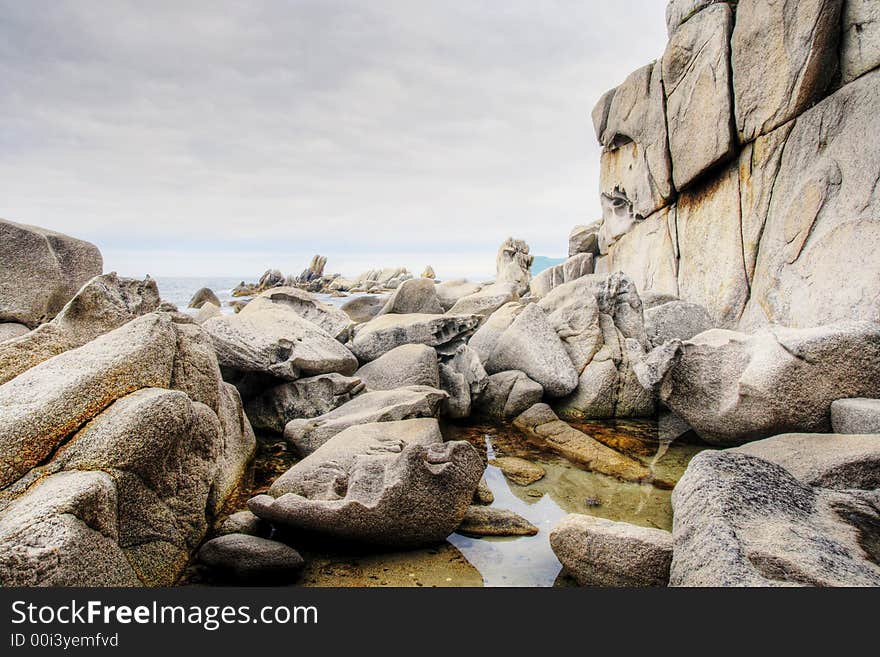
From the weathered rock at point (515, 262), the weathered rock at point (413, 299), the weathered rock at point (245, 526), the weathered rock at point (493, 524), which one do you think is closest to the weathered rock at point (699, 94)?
the weathered rock at point (413, 299)

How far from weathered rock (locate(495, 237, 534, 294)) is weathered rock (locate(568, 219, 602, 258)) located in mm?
2037

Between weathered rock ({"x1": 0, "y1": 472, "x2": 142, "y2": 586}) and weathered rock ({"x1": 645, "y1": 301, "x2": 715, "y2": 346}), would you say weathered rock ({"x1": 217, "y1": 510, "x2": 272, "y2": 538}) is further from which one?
weathered rock ({"x1": 645, "y1": 301, "x2": 715, "y2": 346})

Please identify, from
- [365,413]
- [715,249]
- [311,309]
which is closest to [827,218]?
[715,249]

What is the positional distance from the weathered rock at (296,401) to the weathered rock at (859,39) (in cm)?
991

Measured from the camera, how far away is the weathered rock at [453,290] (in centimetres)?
1831

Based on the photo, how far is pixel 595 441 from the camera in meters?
6.28

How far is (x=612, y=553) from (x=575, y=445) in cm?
287

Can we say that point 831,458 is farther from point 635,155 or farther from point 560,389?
point 635,155

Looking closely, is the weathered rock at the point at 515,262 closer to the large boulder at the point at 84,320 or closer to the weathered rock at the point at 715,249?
the weathered rock at the point at 715,249

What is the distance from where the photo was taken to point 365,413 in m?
6.02

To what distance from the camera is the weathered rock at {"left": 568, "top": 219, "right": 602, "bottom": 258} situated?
70.6ft

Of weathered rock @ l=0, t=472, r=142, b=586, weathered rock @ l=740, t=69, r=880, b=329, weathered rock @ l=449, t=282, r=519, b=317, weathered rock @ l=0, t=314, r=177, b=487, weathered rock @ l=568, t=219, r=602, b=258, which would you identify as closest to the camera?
weathered rock @ l=0, t=472, r=142, b=586

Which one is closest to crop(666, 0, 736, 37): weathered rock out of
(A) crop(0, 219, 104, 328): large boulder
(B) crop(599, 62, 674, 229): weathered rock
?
(B) crop(599, 62, 674, 229): weathered rock

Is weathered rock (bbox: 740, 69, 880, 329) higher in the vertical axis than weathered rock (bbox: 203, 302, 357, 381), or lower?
higher
